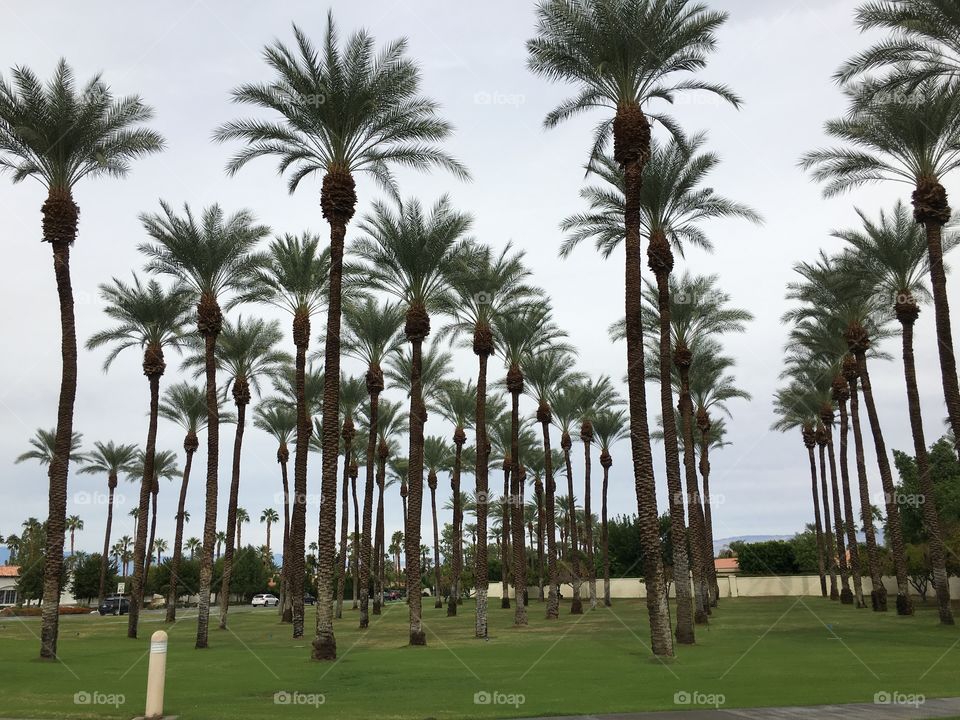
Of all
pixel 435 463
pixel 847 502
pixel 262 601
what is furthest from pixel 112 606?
pixel 847 502

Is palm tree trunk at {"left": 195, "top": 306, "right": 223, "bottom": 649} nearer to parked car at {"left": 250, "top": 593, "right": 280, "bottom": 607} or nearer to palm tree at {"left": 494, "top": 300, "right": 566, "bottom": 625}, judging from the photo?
palm tree at {"left": 494, "top": 300, "right": 566, "bottom": 625}

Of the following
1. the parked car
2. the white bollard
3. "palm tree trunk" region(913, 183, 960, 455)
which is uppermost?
"palm tree trunk" region(913, 183, 960, 455)

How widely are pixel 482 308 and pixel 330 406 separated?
1122cm

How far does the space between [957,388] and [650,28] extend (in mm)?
13981

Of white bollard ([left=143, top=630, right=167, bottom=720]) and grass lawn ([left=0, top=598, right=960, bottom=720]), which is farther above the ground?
white bollard ([left=143, top=630, right=167, bottom=720])

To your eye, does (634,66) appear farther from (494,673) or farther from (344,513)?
(344,513)

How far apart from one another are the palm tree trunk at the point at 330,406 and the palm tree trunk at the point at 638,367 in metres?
7.75

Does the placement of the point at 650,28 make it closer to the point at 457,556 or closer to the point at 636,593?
the point at 457,556

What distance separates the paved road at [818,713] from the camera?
32.1ft

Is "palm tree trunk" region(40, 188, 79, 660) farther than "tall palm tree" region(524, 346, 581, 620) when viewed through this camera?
No

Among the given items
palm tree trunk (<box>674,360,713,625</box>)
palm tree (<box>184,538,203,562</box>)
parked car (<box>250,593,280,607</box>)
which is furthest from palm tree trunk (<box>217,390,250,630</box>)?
palm tree (<box>184,538,203,562</box>)

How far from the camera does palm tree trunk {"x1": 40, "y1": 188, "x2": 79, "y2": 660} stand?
22.4 metres

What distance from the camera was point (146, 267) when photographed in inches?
1171

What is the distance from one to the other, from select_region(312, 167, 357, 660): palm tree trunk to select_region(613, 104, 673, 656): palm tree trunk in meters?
7.75
